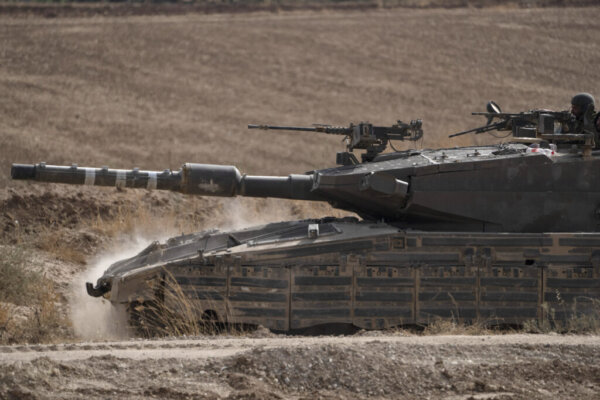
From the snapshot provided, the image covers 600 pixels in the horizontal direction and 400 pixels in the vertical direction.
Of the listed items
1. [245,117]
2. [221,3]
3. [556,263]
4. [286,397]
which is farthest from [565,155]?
[221,3]

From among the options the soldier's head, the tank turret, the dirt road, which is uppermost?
the soldier's head

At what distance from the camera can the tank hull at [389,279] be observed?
11633mm

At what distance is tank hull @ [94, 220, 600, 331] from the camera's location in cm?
1163

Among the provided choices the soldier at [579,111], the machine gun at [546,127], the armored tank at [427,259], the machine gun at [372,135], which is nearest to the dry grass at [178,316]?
the armored tank at [427,259]

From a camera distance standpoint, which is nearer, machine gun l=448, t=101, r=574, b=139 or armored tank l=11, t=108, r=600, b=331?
armored tank l=11, t=108, r=600, b=331

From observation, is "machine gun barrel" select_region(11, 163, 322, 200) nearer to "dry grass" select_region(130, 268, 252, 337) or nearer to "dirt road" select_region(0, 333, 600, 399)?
"dry grass" select_region(130, 268, 252, 337)

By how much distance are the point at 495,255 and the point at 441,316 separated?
3.16 ft

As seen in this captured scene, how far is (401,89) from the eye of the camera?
27984mm

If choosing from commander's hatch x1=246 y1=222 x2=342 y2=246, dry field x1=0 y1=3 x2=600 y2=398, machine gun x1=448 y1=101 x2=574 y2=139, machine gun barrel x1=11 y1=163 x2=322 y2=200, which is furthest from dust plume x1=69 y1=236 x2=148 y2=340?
machine gun x1=448 y1=101 x2=574 y2=139

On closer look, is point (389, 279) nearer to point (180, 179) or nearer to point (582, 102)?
point (180, 179)

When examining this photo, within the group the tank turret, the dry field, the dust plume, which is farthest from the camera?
the dust plume

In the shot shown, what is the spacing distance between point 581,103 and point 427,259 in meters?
3.22

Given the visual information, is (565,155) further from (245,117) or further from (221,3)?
(221,3)

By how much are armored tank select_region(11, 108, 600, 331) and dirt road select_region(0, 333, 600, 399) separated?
5.87ft
